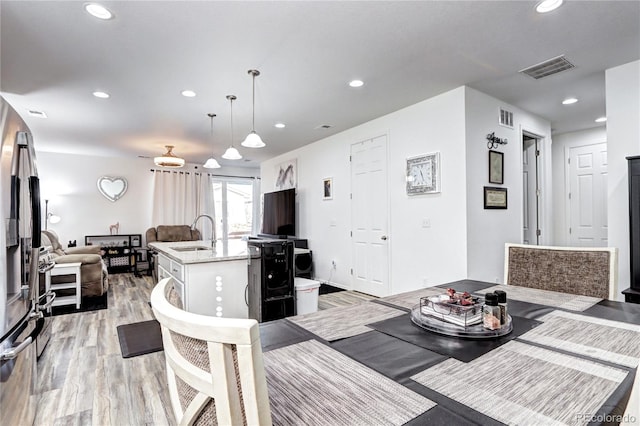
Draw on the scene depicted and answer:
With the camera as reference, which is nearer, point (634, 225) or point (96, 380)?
point (96, 380)

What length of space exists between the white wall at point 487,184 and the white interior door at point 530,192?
0.58 m

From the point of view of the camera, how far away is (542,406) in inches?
26.6

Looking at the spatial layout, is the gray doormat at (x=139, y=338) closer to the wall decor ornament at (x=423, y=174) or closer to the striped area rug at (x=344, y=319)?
the striped area rug at (x=344, y=319)

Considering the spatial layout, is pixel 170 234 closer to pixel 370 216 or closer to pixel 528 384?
pixel 370 216

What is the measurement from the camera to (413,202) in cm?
408

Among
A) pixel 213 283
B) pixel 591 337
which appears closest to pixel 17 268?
pixel 213 283

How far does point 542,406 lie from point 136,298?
524 centimetres

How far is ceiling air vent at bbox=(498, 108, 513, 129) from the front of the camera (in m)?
3.96

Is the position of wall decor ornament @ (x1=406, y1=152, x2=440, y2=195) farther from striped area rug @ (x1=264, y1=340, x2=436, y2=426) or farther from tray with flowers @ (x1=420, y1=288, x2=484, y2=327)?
striped area rug @ (x1=264, y1=340, x2=436, y2=426)

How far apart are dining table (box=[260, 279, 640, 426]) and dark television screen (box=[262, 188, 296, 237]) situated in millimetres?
5189

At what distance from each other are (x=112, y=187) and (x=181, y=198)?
4.73ft

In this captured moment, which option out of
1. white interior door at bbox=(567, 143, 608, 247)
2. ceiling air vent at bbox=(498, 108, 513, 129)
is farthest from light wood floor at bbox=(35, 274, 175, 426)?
white interior door at bbox=(567, 143, 608, 247)

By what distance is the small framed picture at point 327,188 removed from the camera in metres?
Result: 5.62

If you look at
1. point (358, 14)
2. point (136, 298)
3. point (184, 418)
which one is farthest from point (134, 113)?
point (184, 418)
